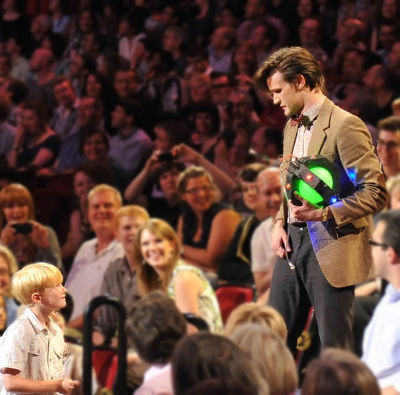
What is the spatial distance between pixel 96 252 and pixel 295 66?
3844 mm

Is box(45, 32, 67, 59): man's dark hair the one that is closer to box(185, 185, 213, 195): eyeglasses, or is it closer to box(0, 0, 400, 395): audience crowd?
box(0, 0, 400, 395): audience crowd

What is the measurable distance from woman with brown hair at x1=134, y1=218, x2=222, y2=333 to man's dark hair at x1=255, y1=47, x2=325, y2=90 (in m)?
2.31

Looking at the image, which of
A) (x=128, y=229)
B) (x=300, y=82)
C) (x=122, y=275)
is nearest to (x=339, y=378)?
(x=300, y=82)

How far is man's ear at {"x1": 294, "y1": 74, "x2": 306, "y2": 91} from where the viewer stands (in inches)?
152

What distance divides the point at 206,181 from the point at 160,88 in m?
3.01

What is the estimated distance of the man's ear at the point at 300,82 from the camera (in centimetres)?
385

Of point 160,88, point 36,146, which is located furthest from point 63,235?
point 160,88

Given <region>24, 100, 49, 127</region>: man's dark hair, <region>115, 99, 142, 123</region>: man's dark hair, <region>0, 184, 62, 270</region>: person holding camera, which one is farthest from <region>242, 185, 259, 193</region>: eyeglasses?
<region>24, 100, 49, 127</region>: man's dark hair

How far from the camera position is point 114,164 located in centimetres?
916

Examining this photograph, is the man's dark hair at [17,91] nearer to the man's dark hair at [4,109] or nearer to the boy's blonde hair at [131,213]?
the man's dark hair at [4,109]

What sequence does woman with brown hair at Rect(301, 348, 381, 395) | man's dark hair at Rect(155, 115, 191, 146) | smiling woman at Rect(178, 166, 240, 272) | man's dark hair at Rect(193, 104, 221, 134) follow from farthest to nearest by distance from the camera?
1. man's dark hair at Rect(193, 104, 221, 134)
2. man's dark hair at Rect(155, 115, 191, 146)
3. smiling woman at Rect(178, 166, 240, 272)
4. woman with brown hair at Rect(301, 348, 381, 395)

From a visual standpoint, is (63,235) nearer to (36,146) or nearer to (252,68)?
(36,146)

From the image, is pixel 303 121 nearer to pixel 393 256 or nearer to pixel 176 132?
pixel 393 256

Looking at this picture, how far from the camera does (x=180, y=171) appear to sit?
818 centimetres
